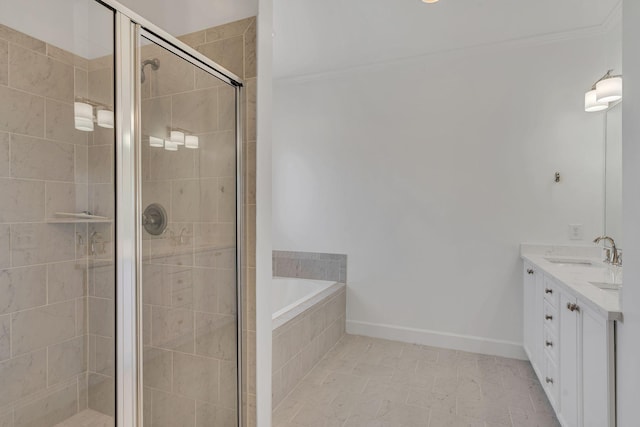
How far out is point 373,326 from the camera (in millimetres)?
3336

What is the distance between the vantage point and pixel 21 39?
1415 mm

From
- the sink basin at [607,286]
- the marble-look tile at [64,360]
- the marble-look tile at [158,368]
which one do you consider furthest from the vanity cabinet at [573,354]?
the marble-look tile at [64,360]

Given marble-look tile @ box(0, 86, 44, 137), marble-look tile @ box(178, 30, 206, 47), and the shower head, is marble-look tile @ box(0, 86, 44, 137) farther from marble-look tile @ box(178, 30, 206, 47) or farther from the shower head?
marble-look tile @ box(178, 30, 206, 47)

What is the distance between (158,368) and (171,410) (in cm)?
22

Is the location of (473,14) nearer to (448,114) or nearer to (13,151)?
(448,114)

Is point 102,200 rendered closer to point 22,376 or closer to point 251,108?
point 251,108

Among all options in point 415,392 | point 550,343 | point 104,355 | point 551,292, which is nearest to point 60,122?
point 104,355

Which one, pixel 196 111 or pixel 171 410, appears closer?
pixel 171 410

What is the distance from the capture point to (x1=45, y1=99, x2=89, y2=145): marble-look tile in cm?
139

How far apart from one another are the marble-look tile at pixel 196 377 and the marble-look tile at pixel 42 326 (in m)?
0.47

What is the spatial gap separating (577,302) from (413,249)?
5.38 ft

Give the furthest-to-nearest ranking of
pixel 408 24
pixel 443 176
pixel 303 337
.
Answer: pixel 443 176, pixel 408 24, pixel 303 337

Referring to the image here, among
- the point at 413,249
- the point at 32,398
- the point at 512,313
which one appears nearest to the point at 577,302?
the point at 512,313

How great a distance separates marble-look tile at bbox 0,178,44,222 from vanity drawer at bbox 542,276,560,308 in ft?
8.55
